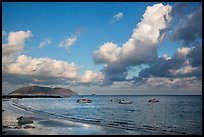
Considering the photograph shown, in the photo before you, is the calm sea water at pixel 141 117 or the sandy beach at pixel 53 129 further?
the calm sea water at pixel 141 117

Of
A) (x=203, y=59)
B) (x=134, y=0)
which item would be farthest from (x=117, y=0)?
(x=203, y=59)

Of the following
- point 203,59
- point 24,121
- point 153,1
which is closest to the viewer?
point 203,59

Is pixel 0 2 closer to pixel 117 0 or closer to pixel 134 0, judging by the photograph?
pixel 117 0

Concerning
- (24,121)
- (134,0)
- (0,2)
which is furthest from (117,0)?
(24,121)

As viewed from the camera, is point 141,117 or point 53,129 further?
point 141,117

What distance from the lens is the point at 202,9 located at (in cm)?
1059

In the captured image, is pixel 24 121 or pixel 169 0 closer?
pixel 169 0

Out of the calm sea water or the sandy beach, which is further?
the calm sea water

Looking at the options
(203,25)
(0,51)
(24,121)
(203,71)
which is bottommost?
(24,121)

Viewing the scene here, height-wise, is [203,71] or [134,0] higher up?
[134,0]

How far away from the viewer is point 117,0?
35.1 ft

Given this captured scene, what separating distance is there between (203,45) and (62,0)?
6.55 m

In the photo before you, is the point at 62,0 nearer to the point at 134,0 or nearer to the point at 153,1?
the point at 134,0

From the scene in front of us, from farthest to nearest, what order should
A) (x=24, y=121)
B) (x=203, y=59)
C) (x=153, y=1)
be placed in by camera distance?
(x=24, y=121), (x=153, y=1), (x=203, y=59)
